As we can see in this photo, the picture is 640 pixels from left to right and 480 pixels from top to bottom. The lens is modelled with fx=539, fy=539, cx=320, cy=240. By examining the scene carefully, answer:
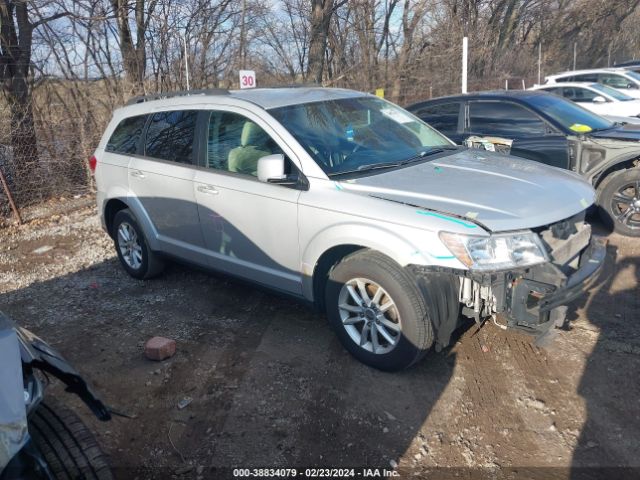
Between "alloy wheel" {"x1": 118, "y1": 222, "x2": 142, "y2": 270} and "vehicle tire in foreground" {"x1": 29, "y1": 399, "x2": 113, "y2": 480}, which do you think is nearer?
"vehicle tire in foreground" {"x1": 29, "y1": 399, "x2": 113, "y2": 480}

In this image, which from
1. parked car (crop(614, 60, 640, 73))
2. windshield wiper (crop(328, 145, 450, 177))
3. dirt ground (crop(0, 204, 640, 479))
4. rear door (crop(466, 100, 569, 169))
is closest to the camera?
dirt ground (crop(0, 204, 640, 479))

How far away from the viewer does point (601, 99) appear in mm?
12188

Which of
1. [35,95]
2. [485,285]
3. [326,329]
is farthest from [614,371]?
[35,95]

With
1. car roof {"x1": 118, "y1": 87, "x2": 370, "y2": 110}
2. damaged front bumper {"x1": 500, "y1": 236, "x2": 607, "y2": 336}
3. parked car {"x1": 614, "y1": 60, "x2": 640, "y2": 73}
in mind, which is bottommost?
damaged front bumper {"x1": 500, "y1": 236, "x2": 607, "y2": 336}

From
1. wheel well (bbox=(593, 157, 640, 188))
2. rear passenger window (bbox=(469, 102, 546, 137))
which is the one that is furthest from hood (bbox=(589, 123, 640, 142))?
rear passenger window (bbox=(469, 102, 546, 137))

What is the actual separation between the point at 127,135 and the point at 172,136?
869 millimetres

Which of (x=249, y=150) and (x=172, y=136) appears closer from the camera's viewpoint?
(x=249, y=150)

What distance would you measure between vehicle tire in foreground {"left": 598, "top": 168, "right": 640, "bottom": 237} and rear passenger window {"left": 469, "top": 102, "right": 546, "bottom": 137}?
0.99 m

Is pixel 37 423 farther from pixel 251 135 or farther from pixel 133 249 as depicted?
pixel 133 249

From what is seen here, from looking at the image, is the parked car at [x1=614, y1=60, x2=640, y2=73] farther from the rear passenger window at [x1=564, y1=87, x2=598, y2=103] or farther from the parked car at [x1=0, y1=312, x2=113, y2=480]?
the parked car at [x1=0, y1=312, x2=113, y2=480]

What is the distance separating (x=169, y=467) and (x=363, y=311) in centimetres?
153

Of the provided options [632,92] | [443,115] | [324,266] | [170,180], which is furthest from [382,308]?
[632,92]

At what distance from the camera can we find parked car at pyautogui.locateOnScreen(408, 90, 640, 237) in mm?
6137

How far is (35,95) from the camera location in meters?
9.57
